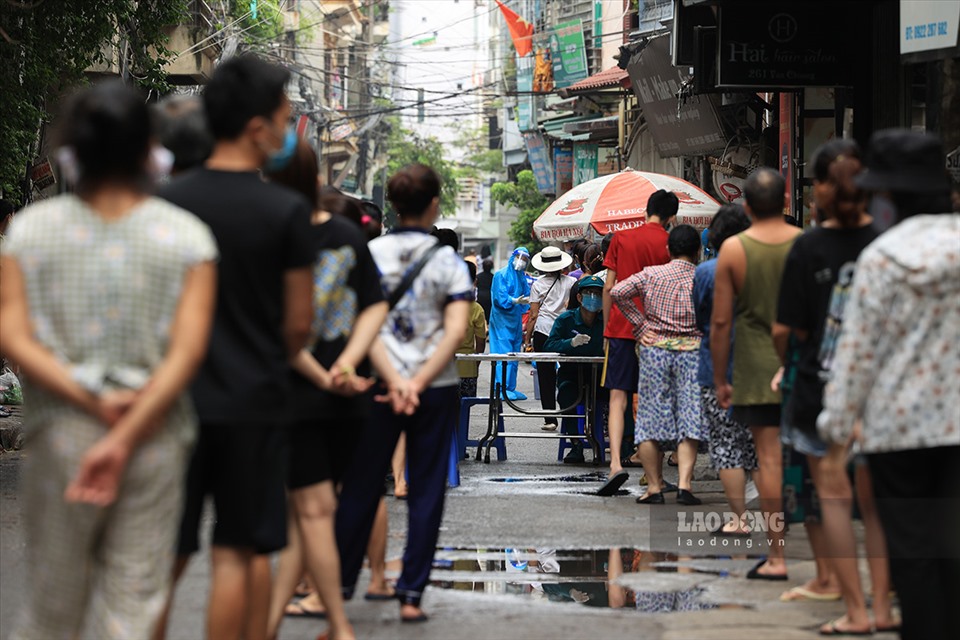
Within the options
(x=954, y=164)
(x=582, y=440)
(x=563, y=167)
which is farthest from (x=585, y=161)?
(x=954, y=164)

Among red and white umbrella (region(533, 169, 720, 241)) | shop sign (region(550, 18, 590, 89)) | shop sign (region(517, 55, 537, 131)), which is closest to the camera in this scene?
red and white umbrella (region(533, 169, 720, 241))

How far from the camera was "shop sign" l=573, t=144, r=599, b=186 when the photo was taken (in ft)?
123

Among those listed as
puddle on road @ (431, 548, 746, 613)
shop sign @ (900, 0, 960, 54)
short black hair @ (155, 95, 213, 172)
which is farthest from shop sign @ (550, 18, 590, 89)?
short black hair @ (155, 95, 213, 172)

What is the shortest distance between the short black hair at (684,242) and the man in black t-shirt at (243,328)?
5.55 m

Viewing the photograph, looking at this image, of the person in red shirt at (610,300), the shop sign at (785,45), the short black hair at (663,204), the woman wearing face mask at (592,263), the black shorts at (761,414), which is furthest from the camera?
the woman wearing face mask at (592,263)

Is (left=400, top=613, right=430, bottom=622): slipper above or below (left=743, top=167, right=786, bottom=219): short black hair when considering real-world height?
below

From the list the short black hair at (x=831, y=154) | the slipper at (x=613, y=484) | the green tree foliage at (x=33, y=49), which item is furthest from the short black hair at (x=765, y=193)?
the green tree foliage at (x=33, y=49)

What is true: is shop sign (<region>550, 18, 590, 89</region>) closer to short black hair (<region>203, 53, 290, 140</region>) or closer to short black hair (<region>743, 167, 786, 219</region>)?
short black hair (<region>743, 167, 786, 219</region>)

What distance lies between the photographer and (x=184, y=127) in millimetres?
4508

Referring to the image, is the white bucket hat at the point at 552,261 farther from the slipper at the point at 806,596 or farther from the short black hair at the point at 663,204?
the slipper at the point at 806,596

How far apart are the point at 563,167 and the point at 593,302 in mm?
30527

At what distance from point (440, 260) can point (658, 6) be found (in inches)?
819

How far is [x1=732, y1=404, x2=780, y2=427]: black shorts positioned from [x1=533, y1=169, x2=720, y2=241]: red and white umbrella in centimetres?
649

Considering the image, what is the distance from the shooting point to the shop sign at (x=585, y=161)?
123ft
